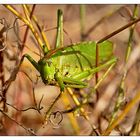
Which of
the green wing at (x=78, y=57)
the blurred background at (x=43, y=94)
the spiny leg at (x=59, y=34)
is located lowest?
the blurred background at (x=43, y=94)

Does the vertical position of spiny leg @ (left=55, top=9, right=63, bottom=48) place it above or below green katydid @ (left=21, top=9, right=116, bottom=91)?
above

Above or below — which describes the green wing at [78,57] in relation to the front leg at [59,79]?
above

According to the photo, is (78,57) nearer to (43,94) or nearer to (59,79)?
(59,79)

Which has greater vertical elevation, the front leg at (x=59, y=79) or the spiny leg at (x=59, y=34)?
the spiny leg at (x=59, y=34)

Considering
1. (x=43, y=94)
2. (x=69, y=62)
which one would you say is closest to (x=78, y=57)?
(x=69, y=62)

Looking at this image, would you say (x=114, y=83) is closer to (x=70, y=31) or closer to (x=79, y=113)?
(x=79, y=113)

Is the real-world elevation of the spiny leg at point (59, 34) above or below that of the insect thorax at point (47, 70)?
above

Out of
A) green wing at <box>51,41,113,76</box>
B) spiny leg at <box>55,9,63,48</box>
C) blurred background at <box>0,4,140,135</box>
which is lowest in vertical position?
blurred background at <box>0,4,140,135</box>
